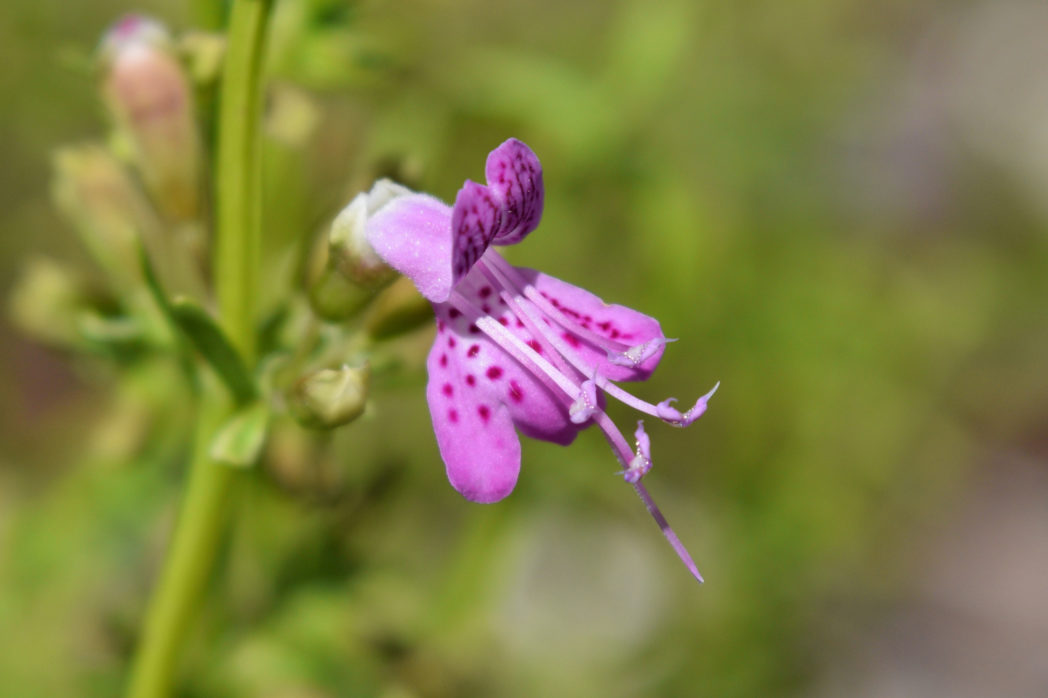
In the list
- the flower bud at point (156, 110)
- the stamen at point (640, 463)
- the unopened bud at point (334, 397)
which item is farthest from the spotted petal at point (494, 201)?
the flower bud at point (156, 110)

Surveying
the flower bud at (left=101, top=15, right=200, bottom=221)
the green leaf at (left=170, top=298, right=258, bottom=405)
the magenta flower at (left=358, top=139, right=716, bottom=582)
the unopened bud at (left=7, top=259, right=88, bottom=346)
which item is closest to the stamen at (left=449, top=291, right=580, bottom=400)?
the magenta flower at (left=358, top=139, right=716, bottom=582)

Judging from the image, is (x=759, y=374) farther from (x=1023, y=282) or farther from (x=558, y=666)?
(x=1023, y=282)

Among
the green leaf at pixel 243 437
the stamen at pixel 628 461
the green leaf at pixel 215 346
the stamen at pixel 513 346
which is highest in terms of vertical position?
the stamen at pixel 513 346

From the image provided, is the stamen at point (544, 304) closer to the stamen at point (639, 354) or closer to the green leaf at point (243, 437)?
the stamen at point (639, 354)

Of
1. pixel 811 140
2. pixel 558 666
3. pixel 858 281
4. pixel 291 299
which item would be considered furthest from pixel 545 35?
pixel 291 299

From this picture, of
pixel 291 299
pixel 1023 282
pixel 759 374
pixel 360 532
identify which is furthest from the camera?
pixel 1023 282
